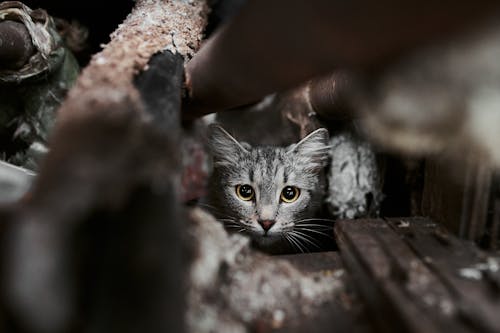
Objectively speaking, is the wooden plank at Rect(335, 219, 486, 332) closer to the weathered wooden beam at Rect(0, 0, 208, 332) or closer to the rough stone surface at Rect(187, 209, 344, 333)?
the rough stone surface at Rect(187, 209, 344, 333)

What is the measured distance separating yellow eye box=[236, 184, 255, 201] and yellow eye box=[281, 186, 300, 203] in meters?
0.15

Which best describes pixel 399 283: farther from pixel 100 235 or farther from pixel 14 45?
pixel 14 45

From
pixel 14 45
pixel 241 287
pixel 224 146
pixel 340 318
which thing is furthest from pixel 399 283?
pixel 14 45

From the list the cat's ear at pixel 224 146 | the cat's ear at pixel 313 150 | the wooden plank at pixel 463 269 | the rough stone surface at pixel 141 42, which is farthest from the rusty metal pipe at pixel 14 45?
the wooden plank at pixel 463 269

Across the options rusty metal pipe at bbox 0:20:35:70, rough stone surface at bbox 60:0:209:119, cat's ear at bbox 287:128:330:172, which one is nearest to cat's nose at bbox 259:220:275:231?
cat's ear at bbox 287:128:330:172

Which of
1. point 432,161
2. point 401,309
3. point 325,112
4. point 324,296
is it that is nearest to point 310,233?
point 325,112

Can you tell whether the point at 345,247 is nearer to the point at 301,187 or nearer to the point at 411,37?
the point at 411,37

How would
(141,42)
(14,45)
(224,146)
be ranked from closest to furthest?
1. (141,42)
2. (14,45)
3. (224,146)

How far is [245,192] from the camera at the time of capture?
6.14 feet

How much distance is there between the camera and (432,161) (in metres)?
1.25

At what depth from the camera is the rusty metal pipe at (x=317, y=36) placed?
0.52 meters

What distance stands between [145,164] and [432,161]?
97 centimetres

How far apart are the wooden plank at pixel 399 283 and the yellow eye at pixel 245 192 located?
832mm

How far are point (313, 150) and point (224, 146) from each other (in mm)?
444
